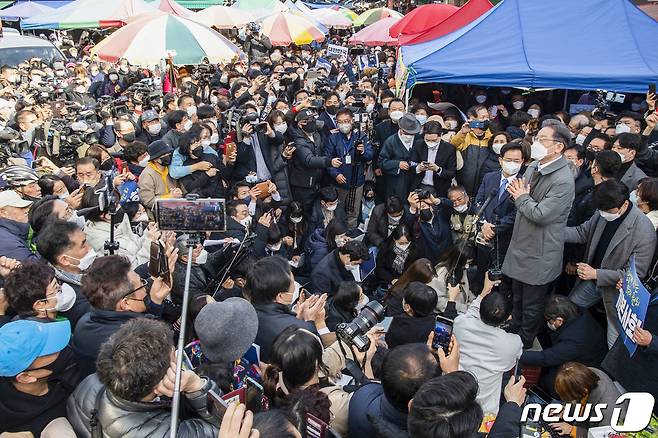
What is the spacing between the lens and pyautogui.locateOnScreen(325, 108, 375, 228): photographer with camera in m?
6.27

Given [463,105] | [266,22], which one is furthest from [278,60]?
[463,105]

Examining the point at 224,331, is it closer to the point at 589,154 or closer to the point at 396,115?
the point at 589,154

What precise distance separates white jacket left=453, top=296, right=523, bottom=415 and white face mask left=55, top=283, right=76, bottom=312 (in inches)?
82.2

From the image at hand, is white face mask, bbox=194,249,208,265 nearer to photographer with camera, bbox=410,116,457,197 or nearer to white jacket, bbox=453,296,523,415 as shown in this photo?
white jacket, bbox=453,296,523,415

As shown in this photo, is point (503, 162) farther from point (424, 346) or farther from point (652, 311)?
point (424, 346)

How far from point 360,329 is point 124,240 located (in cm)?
217

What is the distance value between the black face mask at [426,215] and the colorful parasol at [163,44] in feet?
13.8

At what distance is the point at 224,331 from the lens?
2.48m

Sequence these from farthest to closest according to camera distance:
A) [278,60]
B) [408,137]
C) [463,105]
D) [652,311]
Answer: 1. [278,60]
2. [463,105]
3. [408,137]
4. [652,311]

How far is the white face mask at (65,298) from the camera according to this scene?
2.69 m

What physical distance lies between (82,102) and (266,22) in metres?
7.61

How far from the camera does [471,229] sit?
193 inches

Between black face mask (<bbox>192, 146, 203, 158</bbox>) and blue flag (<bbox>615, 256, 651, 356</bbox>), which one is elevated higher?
black face mask (<bbox>192, 146, 203, 158</bbox>)

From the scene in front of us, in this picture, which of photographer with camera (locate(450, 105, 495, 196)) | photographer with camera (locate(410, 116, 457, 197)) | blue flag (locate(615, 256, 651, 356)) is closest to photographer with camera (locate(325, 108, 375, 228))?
photographer with camera (locate(410, 116, 457, 197))
